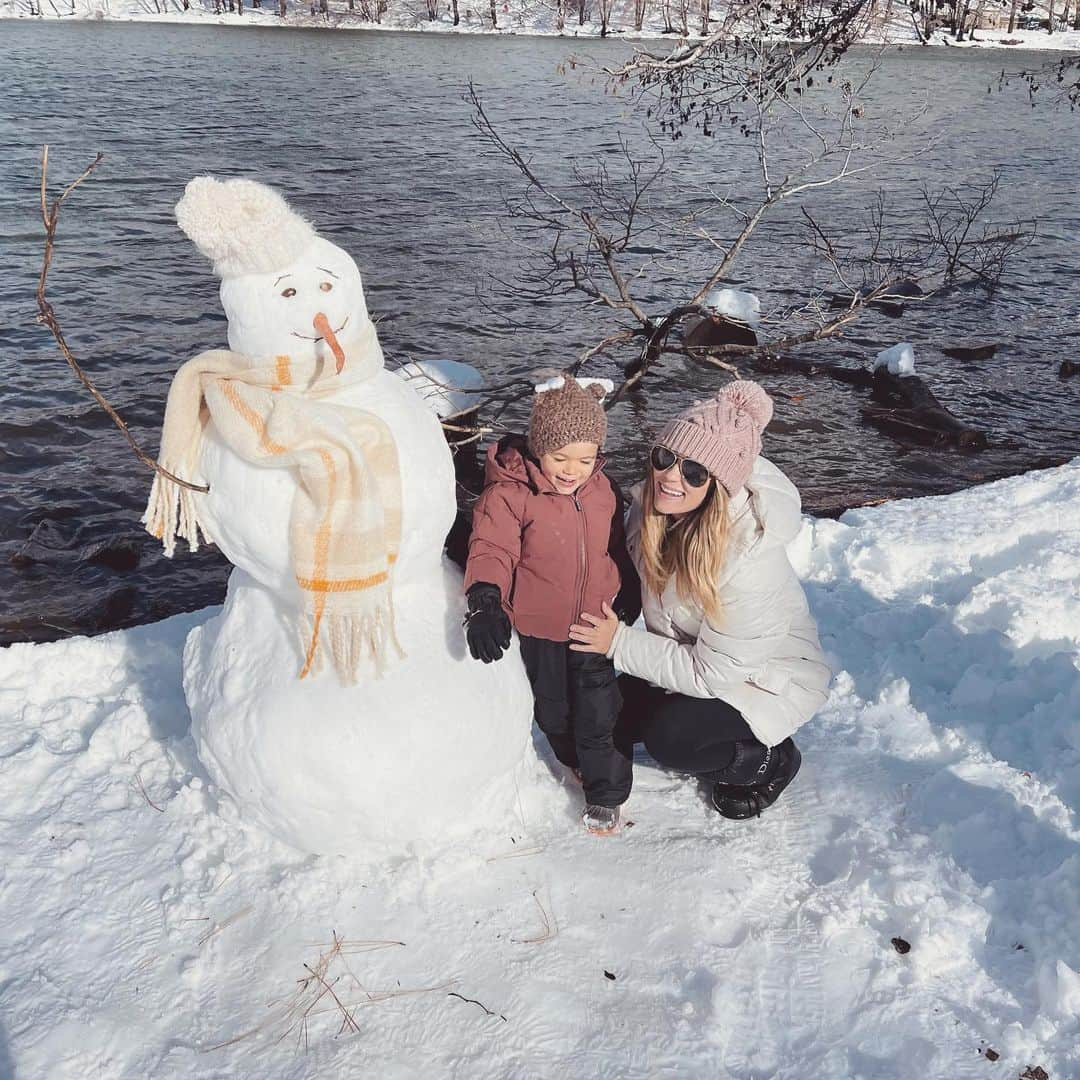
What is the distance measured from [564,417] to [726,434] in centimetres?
44

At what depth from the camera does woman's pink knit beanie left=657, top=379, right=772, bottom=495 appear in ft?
8.48

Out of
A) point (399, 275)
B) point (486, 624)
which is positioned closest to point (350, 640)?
point (486, 624)

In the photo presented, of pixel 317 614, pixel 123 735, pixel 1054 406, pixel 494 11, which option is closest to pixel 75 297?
pixel 123 735

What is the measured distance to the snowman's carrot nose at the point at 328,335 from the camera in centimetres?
243

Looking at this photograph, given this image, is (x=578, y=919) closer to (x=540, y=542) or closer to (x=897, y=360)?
(x=540, y=542)

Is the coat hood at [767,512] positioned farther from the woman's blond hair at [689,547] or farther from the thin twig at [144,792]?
the thin twig at [144,792]

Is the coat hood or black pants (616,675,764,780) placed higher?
the coat hood

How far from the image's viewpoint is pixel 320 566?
246cm

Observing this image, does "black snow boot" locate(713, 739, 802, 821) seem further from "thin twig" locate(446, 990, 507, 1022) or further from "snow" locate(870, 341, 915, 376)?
"snow" locate(870, 341, 915, 376)

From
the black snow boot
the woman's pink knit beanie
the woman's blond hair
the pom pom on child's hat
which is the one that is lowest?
the black snow boot

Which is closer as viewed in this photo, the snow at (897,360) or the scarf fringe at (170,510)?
the scarf fringe at (170,510)

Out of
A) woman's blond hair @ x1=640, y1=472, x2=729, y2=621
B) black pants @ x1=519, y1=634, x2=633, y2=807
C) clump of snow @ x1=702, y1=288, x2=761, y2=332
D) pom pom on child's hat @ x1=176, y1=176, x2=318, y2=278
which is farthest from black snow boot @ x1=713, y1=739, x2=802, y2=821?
clump of snow @ x1=702, y1=288, x2=761, y2=332

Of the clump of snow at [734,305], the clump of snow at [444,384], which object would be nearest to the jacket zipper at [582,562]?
the clump of snow at [444,384]

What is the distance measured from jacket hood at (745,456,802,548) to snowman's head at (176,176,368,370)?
1197 mm
